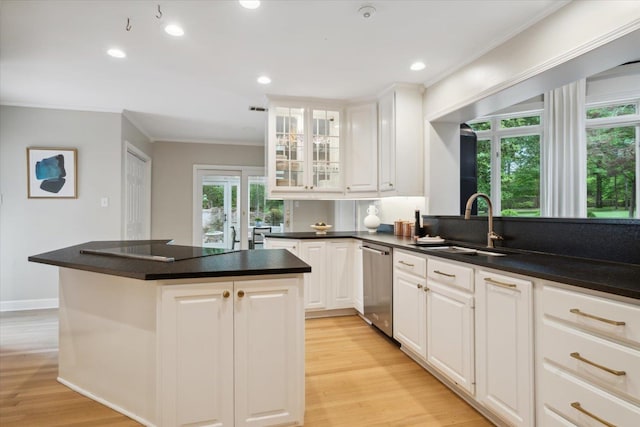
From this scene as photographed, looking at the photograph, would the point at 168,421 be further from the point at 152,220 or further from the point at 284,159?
the point at 152,220

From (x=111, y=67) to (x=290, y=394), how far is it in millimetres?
3220

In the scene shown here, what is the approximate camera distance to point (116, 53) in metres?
2.80

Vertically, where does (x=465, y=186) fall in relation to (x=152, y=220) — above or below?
above

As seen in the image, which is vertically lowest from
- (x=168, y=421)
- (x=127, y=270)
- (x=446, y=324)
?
(x=168, y=421)

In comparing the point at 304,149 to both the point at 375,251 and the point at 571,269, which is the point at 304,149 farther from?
the point at 571,269

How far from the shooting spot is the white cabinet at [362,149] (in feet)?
12.9

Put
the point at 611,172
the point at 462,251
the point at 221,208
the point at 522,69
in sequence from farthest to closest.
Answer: the point at 221,208 → the point at 611,172 → the point at 462,251 → the point at 522,69

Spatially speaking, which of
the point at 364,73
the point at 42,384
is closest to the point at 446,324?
the point at 364,73

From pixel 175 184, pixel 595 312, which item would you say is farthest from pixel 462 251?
pixel 175 184

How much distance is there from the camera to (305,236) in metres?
3.70

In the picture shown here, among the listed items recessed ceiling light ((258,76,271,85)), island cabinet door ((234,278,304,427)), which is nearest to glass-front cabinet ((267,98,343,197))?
recessed ceiling light ((258,76,271,85))

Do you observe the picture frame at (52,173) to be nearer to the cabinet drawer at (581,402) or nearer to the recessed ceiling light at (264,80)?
the recessed ceiling light at (264,80)

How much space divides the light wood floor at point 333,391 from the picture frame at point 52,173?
1.75m

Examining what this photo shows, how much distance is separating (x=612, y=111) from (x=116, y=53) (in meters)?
5.27
